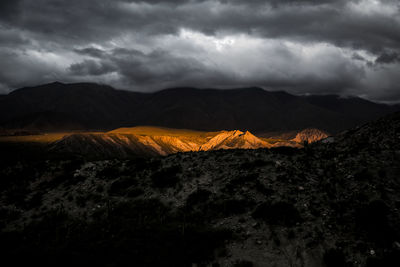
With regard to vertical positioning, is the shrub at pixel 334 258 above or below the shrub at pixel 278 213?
below

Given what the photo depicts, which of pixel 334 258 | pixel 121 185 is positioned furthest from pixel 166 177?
pixel 334 258

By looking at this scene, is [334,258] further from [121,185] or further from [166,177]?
[121,185]

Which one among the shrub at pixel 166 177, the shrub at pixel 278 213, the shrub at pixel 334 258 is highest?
the shrub at pixel 166 177

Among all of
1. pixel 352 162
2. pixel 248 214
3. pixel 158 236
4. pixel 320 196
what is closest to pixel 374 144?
pixel 352 162

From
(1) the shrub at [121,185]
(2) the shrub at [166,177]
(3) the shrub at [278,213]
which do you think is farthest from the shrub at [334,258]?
(1) the shrub at [121,185]

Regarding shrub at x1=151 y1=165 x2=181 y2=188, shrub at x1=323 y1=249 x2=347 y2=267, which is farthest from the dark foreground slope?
shrub at x1=151 y1=165 x2=181 y2=188

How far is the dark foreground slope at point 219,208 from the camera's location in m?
15.7

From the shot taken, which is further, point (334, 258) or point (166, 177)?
point (166, 177)

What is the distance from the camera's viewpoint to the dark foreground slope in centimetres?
1567

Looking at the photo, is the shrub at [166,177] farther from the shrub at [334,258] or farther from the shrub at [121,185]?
the shrub at [334,258]

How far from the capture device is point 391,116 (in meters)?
31.6

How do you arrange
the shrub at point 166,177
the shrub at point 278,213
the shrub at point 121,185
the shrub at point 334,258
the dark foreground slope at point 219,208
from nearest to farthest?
1. the shrub at point 334,258
2. the dark foreground slope at point 219,208
3. the shrub at point 278,213
4. the shrub at point 121,185
5. the shrub at point 166,177

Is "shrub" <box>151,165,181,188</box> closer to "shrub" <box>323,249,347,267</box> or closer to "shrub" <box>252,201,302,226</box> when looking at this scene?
"shrub" <box>252,201,302,226</box>

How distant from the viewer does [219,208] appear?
2167 cm
